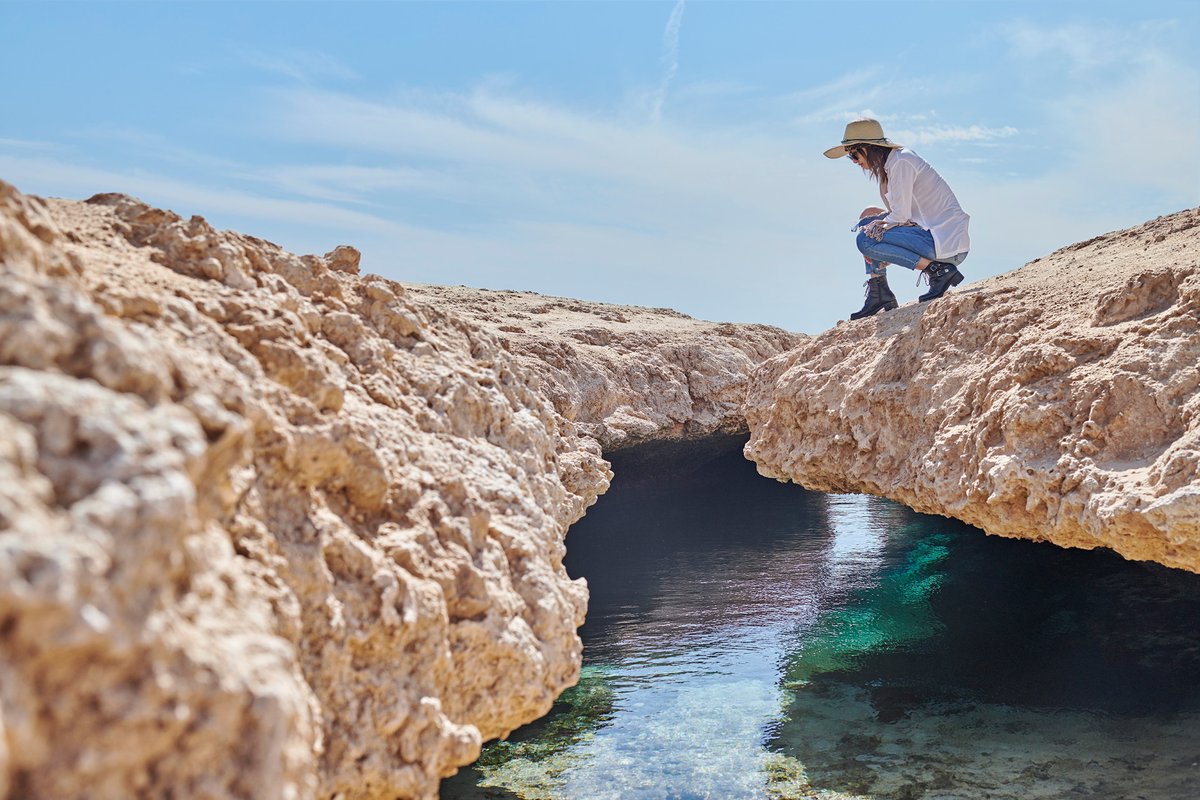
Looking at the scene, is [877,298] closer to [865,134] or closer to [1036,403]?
[865,134]

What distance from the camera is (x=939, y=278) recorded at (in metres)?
5.75

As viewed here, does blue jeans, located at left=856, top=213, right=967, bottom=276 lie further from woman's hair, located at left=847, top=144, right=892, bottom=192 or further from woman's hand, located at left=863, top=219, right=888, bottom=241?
woman's hair, located at left=847, top=144, right=892, bottom=192

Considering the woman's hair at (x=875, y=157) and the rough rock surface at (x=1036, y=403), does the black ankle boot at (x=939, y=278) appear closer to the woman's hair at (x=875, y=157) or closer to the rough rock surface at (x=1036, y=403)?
the rough rock surface at (x=1036, y=403)

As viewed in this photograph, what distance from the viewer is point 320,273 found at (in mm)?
2953

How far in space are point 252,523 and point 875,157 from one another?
15.8ft

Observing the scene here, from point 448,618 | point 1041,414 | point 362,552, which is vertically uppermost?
point 1041,414

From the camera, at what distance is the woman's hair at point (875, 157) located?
18.9 feet

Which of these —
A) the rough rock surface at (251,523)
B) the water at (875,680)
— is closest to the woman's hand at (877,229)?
the water at (875,680)

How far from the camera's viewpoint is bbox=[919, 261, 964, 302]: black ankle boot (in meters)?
5.73

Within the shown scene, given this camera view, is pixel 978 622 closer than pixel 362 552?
No

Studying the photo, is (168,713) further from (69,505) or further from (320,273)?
(320,273)

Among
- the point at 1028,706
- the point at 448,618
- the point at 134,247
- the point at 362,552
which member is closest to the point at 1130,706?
the point at 1028,706

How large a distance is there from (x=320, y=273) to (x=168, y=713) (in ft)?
6.08

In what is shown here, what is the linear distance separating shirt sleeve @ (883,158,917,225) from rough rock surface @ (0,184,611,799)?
122 inches
